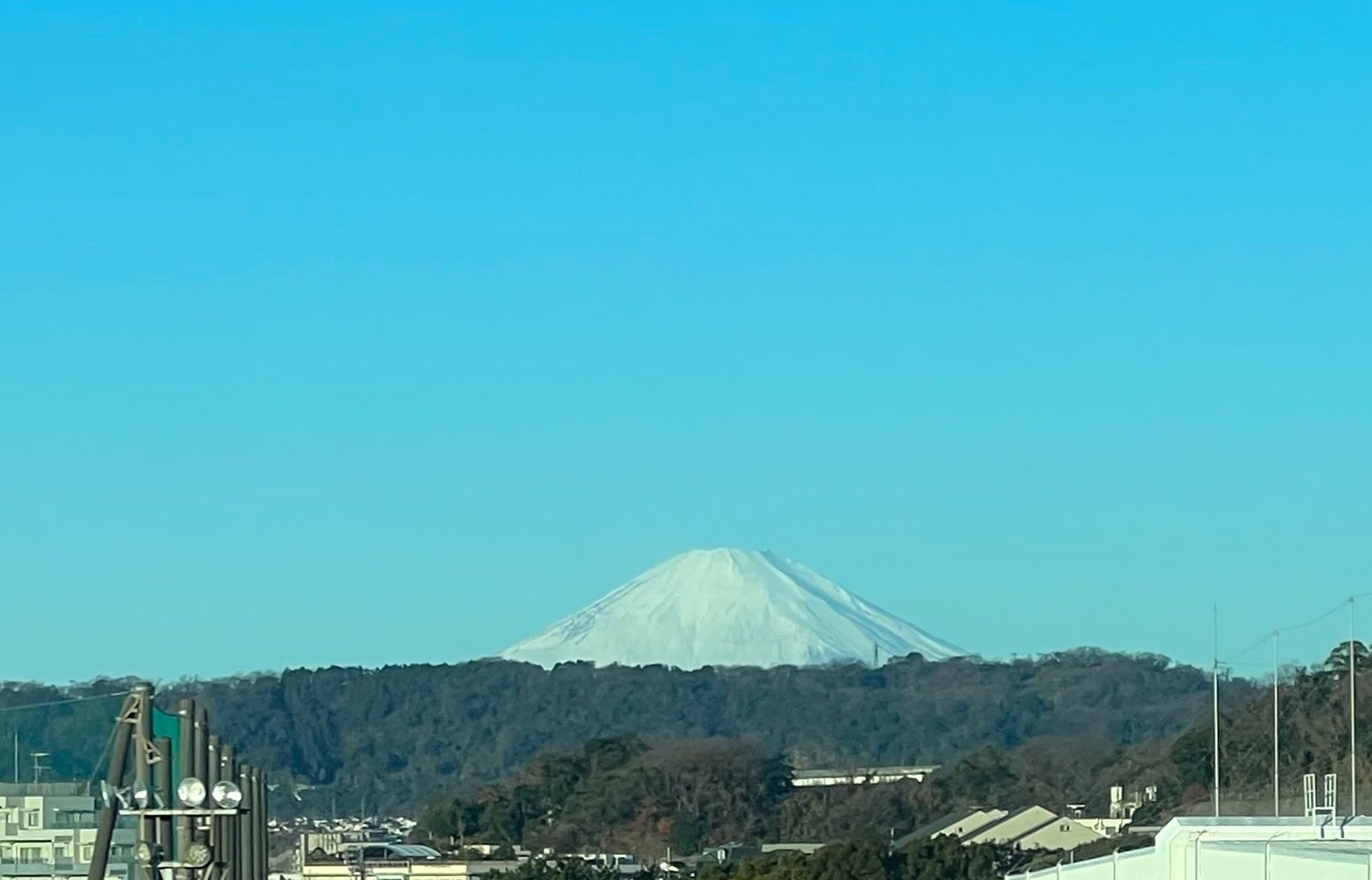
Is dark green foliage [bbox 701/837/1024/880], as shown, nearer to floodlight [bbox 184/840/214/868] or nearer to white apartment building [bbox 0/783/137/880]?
A: white apartment building [bbox 0/783/137/880]

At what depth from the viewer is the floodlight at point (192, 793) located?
2908cm

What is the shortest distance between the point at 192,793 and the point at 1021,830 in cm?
12798

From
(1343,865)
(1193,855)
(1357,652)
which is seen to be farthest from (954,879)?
(1343,865)

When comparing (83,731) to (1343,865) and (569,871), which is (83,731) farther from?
(569,871)

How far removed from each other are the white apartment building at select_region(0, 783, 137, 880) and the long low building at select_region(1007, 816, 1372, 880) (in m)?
14.6

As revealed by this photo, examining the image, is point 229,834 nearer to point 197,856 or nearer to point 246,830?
point 246,830

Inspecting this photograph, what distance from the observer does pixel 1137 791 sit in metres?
176

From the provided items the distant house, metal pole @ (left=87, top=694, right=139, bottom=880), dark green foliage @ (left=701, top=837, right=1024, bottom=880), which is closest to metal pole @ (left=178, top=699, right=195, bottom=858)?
metal pole @ (left=87, top=694, right=139, bottom=880)

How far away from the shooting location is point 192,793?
2911 centimetres

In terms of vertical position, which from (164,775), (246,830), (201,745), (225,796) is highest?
(201,745)

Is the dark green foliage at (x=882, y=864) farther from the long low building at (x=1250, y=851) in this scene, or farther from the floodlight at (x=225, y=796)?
the floodlight at (x=225, y=796)

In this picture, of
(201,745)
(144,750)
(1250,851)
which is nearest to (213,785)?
(144,750)

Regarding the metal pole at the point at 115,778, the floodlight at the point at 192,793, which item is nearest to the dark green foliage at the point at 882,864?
the metal pole at the point at 115,778

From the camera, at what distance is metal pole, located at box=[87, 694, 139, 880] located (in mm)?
31250
